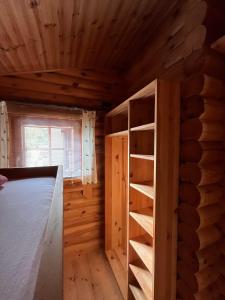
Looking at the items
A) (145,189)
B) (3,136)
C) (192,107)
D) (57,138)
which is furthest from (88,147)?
(192,107)

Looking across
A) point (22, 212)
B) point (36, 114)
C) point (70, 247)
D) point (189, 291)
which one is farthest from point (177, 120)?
point (70, 247)

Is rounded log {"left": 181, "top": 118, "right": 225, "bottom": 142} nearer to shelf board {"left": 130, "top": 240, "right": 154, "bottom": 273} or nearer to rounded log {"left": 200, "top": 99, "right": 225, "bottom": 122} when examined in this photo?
rounded log {"left": 200, "top": 99, "right": 225, "bottom": 122}

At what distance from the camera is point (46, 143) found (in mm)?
2363

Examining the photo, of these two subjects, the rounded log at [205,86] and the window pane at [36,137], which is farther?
the window pane at [36,137]

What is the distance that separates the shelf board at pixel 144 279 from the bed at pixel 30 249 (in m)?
1.16

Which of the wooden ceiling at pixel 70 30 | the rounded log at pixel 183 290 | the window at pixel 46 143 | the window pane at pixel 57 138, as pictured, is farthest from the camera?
the window pane at pixel 57 138

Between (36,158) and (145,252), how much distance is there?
5.84ft

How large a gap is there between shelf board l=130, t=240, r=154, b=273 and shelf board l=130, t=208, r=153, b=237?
0.24 m

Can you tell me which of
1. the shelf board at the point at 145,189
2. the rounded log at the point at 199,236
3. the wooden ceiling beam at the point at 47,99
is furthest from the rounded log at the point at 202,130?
the wooden ceiling beam at the point at 47,99

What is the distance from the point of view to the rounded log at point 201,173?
114 centimetres

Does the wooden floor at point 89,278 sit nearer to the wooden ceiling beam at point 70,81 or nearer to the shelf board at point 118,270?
the shelf board at point 118,270

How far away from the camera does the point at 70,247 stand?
8.05 ft

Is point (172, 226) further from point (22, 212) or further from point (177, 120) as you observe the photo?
point (22, 212)

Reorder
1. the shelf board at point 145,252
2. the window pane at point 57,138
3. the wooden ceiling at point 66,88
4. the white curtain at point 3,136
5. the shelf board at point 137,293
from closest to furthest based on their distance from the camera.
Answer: the shelf board at point 145,252 → the shelf board at point 137,293 → the white curtain at point 3,136 → the wooden ceiling at point 66,88 → the window pane at point 57,138
